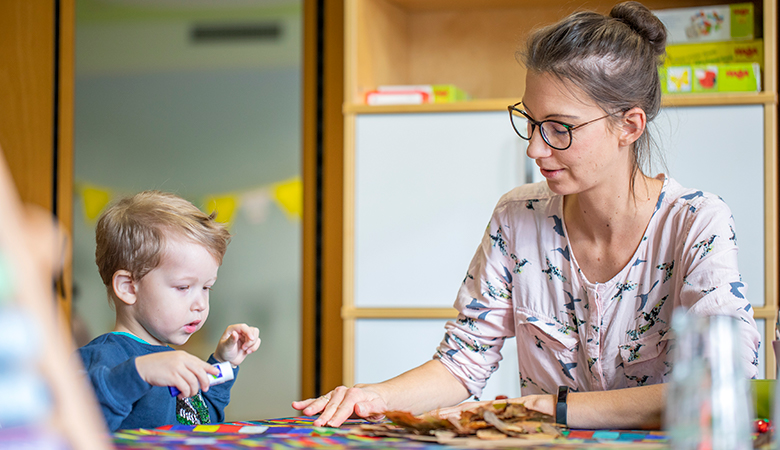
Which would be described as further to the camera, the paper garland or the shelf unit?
the paper garland

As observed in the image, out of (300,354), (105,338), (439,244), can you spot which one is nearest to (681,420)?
(105,338)

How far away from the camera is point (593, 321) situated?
1.21 meters

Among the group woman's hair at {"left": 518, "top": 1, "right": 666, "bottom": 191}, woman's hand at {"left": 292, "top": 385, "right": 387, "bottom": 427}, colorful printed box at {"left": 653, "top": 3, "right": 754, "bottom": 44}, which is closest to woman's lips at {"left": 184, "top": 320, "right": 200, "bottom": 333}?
woman's hand at {"left": 292, "top": 385, "right": 387, "bottom": 427}

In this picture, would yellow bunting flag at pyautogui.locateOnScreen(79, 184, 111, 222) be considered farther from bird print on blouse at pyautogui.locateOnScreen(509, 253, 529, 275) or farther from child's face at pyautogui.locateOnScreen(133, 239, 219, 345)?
bird print on blouse at pyautogui.locateOnScreen(509, 253, 529, 275)

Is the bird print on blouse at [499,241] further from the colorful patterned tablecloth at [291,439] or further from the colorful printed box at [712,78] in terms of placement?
the colorful printed box at [712,78]

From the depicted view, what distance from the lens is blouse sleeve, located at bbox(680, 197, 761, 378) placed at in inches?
37.9

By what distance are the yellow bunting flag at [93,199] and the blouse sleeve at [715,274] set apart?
201 centimetres

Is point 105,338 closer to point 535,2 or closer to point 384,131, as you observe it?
point 384,131

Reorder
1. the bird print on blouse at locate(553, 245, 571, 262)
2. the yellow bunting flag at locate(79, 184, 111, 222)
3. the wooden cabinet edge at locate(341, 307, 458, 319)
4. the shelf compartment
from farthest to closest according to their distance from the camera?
1. the yellow bunting flag at locate(79, 184, 111, 222)
2. the shelf compartment
3. the wooden cabinet edge at locate(341, 307, 458, 319)
4. the bird print on blouse at locate(553, 245, 571, 262)

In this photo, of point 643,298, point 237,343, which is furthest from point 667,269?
point 237,343

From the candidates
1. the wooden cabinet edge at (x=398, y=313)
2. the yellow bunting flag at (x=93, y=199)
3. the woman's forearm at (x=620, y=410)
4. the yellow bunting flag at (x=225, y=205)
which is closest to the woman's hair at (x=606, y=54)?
the woman's forearm at (x=620, y=410)

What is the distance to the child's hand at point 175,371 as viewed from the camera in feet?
2.57

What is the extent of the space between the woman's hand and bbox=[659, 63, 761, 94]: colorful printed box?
1380 millimetres

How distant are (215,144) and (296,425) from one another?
1.74 metres
